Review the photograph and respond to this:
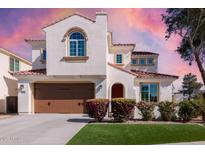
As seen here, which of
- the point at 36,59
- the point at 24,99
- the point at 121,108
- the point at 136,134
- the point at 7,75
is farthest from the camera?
the point at 7,75

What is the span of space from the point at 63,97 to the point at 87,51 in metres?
3.94

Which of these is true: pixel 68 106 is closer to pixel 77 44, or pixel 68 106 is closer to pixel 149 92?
pixel 77 44

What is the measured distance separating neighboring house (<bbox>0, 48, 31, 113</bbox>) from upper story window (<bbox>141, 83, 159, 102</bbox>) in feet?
37.0

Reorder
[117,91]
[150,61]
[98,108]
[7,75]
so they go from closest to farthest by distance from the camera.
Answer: [98,108]
[117,91]
[7,75]
[150,61]

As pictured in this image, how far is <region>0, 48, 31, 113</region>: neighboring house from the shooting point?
72.6 feet

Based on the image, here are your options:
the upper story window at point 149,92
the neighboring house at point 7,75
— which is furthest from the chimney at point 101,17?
the neighboring house at point 7,75

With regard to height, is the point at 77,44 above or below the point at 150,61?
above

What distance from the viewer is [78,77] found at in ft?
65.0

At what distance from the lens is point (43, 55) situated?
2255 centimetres

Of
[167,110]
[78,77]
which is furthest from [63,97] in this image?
[167,110]

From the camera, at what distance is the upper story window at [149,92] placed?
832 inches

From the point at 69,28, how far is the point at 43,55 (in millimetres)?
4382

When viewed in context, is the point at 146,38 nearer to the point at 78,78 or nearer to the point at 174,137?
the point at 78,78
